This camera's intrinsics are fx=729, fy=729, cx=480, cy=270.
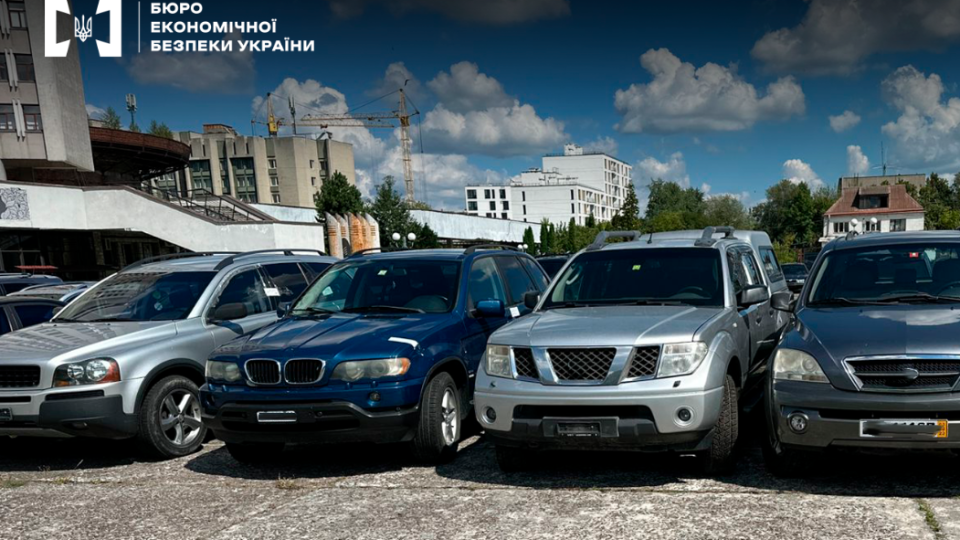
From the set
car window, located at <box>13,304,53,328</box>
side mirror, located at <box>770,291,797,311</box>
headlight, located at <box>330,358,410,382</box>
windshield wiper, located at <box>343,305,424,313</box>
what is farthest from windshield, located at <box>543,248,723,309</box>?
car window, located at <box>13,304,53,328</box>

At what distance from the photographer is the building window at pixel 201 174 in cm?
10338

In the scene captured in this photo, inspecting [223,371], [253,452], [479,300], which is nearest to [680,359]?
[479,300]

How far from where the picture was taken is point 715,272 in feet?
20.3

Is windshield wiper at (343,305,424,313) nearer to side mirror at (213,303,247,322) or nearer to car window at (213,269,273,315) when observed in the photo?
side mirror at (213,303,247,322)

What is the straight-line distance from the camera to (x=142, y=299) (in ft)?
24.1

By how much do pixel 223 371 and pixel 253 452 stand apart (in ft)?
2.76

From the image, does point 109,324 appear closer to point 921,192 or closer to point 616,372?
point 616,372

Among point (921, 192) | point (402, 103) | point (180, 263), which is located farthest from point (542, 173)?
point (180, 263)

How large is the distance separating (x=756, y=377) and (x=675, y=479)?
2327 millimetres

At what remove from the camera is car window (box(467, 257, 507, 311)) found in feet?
22.7

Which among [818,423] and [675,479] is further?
[675,479]

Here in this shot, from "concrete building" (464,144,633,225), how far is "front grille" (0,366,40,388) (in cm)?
11634

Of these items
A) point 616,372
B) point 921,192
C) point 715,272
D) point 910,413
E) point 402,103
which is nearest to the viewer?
point 910,413

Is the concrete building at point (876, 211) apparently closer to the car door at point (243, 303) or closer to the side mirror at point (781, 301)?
the side mirror at point (781, 301)
